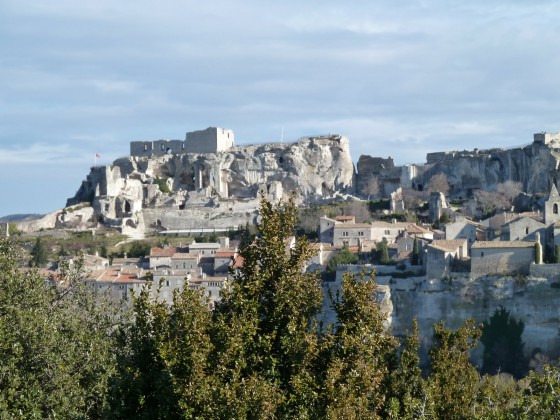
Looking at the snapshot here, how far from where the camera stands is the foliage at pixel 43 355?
59.2ft

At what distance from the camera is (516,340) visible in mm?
47344

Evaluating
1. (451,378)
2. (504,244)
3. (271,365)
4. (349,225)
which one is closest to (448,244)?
(504,244)

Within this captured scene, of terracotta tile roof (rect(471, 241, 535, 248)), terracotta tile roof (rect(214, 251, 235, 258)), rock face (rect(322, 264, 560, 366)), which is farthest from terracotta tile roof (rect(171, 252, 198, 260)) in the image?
terracotta tile roof (rect(471, 241, 535, 248))

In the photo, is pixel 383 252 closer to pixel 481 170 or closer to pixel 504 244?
pixel 504 244

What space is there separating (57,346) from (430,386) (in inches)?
256

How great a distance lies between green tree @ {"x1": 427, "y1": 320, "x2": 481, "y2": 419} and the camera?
57.4 feet

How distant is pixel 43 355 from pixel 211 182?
198 feet

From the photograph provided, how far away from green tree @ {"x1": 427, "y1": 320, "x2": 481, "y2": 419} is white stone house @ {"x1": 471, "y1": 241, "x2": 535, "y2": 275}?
3007 centimetres

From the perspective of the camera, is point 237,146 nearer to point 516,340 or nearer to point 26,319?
point 516,340

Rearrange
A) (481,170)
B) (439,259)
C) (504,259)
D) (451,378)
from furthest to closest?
(481,170)
(439,259)
(504,259)
(451,378)

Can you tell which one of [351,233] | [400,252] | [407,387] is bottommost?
[407,387]

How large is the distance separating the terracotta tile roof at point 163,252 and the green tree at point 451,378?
42.3m

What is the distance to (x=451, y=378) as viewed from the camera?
718 inches

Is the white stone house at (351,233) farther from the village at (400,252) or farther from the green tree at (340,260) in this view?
the green tree at (340,260)
